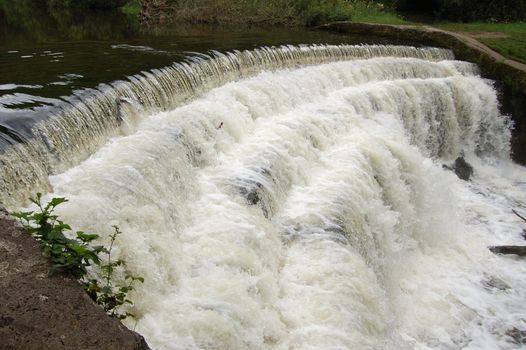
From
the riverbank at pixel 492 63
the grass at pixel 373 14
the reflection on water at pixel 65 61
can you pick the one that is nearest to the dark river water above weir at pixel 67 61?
the reflection on water at pixel 65 61

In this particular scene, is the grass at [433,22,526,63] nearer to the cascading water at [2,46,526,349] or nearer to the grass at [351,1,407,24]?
the grass at [351,1,407,24]

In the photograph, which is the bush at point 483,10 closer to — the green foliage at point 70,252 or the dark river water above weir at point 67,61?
the dark river water above weir at point 67,61

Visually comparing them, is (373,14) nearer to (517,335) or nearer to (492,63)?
(492,63)

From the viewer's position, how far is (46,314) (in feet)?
10.1

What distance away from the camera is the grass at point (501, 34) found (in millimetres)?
15805

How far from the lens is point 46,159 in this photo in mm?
5551

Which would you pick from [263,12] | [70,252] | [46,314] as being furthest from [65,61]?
[263,12]

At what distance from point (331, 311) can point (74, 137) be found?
11.7 ft

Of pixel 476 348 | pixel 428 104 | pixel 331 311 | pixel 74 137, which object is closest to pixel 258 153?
pixel 74 137

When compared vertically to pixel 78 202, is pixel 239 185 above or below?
below

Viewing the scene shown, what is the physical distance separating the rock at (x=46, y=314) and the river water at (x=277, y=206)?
82 centimetres

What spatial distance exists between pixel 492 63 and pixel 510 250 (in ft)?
25.4

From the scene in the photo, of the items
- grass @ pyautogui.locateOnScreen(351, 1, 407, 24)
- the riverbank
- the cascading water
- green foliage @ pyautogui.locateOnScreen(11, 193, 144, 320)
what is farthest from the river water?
grass @ pyautogui.locateOnScreen(351, 1, 407, 24)

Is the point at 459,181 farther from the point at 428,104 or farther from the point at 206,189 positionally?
the point at 206,189
